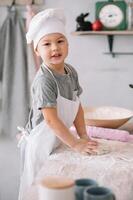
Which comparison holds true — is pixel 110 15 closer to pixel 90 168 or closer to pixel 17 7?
pixel 17 7

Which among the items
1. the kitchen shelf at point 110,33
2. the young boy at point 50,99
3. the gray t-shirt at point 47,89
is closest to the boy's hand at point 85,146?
the young boy at point 50,99

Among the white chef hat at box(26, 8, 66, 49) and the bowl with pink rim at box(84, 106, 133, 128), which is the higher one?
the white chef hat at box(26, 8, 66, 49)

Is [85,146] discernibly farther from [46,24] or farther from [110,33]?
[110,33]

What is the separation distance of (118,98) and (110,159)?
1034 millimetres

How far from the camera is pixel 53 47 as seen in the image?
1345mm

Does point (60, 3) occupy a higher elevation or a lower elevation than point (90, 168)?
higher

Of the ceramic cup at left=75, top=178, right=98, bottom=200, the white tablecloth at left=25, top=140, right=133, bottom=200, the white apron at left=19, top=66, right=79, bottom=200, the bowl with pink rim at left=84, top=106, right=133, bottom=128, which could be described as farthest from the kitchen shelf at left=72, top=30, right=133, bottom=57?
the ceramic cup at left=75, top=178, right=98, bottom=200

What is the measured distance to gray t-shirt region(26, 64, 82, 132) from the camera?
1314 mm

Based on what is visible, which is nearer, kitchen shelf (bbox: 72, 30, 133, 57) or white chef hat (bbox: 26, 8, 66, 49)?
white chef hat (bbox: 26, 8, 66, 49)

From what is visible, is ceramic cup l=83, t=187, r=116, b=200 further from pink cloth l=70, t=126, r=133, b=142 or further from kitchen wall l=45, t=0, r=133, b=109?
kitchen wall l=45, t=0, r=133, b=109

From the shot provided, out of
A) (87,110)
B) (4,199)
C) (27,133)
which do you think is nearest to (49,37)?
(27,133)

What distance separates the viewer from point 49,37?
1.36 m

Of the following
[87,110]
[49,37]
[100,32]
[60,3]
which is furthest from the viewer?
[60,3]

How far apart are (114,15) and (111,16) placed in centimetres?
2
